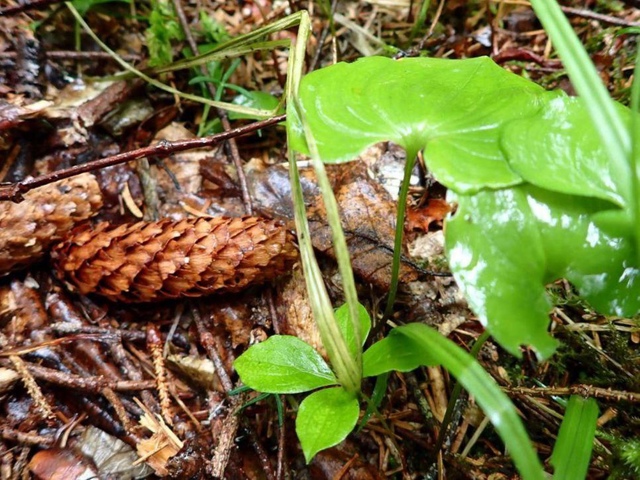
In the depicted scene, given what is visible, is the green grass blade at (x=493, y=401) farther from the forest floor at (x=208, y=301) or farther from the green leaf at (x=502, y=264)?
the forest floor at (x=208, y=301)

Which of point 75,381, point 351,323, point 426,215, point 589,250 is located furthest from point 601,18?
point 75,381

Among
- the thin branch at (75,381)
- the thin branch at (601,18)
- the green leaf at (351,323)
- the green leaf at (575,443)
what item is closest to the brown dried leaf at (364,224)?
→ the green leaf at (351,323)

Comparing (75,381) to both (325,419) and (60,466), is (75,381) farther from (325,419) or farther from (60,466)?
(325,419)

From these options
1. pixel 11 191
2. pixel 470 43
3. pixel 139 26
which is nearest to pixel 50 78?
pixel 139 26

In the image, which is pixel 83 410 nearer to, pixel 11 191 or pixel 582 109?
pixel 11 191

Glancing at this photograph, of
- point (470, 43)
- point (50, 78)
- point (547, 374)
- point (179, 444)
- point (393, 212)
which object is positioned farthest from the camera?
point (470, 43)

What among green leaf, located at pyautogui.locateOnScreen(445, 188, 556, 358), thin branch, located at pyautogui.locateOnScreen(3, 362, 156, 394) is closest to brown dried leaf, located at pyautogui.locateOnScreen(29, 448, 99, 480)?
thin branch, located at pyautogui.locateOnScreen(3, 362, 156, 394)
